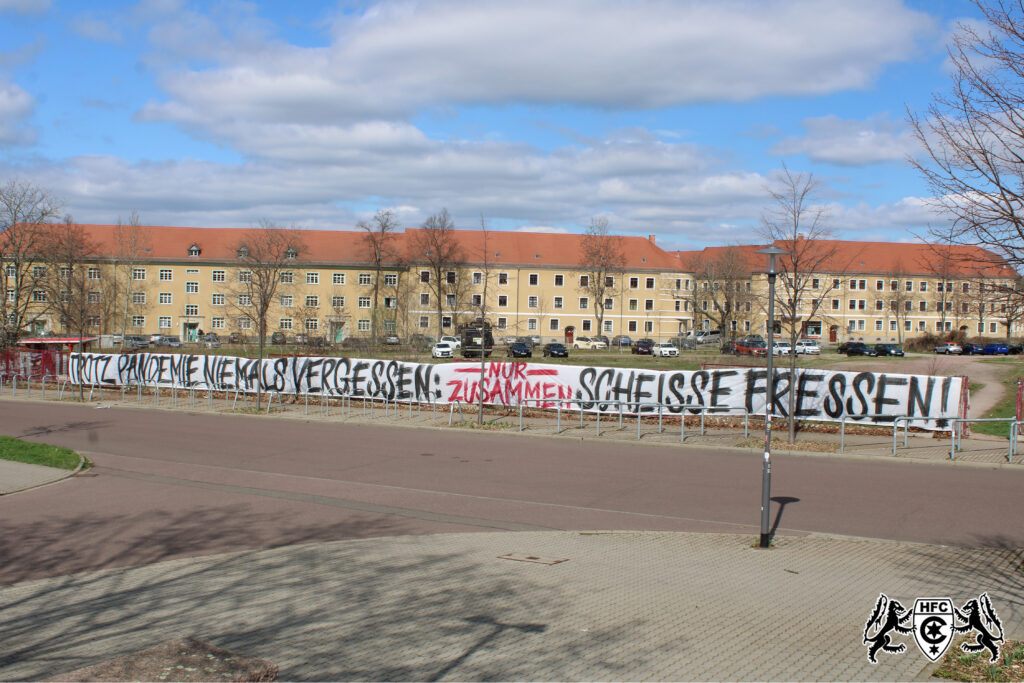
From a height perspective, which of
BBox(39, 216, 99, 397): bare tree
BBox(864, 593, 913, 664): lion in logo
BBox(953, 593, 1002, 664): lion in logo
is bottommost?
BBox(864, 593, 913, 664): lion in logo

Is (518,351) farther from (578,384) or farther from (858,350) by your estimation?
(858,350)

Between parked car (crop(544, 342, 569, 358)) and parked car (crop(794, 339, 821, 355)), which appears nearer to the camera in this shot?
parked car (crop(544, 342, 569, 358))

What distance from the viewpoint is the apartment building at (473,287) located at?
83.6 meters

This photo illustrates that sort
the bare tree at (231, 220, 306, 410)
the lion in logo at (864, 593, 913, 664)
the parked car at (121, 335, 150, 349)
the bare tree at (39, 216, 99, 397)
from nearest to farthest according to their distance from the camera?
the lion in logo at (864, 593, 913, 664)
the bare tree at (39, 216, 99, 397)
the parked car at (121, 335, 150, 349)
the bare tree at (231, 220, 306, 410)

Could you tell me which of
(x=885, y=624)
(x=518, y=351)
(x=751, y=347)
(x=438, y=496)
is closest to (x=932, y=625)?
(x=885, y=624)

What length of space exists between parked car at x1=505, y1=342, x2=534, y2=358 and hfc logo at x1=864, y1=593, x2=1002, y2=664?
46.1 metres

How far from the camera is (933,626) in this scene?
6973 mm

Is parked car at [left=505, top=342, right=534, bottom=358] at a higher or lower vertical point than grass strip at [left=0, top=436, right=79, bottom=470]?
higher

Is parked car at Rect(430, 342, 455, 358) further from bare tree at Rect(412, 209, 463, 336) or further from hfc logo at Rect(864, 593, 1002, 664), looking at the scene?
hfc logo at Rect(864, 593, 1002, 664)

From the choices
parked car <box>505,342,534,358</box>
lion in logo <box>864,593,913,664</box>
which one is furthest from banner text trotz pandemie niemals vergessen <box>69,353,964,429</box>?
parked car <box>505,342,534,358</box>

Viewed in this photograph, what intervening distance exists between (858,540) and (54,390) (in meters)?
40.0

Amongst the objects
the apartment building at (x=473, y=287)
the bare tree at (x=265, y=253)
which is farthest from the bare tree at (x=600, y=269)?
the bare tree at (x=265, y=253)

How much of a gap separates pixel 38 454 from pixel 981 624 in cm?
1769

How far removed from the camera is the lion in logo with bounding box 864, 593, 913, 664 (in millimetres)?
6769
